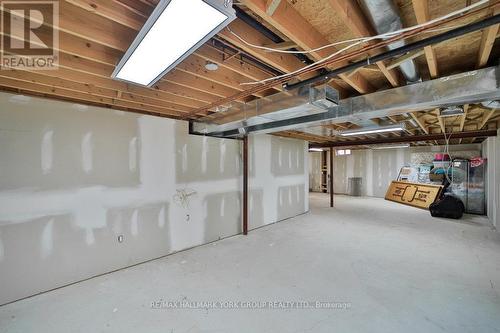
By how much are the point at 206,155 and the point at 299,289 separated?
101 inches

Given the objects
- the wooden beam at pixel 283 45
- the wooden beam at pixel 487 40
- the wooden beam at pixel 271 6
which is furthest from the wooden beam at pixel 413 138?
the wooden beam at pixel 271 6

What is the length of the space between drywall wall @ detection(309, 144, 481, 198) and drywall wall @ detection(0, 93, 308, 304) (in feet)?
24.2

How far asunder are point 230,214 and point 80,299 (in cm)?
253

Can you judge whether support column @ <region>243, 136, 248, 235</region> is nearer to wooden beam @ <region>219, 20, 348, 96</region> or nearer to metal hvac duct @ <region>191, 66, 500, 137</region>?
metal hvac duct @ <region>191, 66, 500, 137</region>

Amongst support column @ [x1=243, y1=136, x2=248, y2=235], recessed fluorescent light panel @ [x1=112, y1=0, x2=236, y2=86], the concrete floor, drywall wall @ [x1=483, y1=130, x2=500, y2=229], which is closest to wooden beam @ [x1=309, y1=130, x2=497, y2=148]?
drywall wall @ [x1=483, y1=130, x2=500, y2=229]

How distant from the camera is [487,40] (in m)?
1.52

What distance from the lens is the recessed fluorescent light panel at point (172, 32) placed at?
103 centimetres

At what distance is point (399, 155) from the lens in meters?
8.77

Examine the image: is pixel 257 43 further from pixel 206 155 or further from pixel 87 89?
pixel 206 155

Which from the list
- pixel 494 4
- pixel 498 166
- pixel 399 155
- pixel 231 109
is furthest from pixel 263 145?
pixel 399 155

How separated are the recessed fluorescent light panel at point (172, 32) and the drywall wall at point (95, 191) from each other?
1485 millimetres

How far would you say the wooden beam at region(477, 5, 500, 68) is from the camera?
4.32ft

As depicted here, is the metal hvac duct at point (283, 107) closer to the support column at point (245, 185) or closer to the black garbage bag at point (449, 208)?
the support column at point (245, 185)

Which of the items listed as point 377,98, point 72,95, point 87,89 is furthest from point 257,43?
point 72,95
